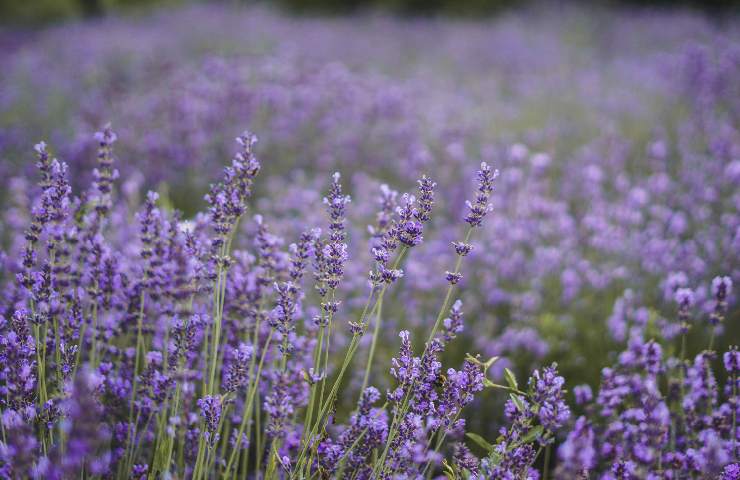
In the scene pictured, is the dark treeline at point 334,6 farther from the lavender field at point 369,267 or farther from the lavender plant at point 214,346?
the lavender plant at point 214,346

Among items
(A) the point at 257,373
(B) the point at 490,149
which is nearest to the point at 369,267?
(A) the point at 257,373

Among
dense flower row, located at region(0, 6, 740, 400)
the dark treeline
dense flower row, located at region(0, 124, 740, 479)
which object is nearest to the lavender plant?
dense flower row, located at region(0, 124, 740, 479)

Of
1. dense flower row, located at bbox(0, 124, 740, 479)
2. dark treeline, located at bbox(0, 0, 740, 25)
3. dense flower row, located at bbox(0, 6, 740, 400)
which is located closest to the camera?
dense flower row, located at bbox(0, 124, 740, 479)

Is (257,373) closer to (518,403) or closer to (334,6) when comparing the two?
(518,403)

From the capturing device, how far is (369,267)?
320 cm

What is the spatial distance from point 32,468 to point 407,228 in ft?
3.48

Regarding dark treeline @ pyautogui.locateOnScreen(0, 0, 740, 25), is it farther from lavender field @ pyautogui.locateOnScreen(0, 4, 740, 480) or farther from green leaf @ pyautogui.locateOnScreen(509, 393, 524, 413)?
green leaf @ pyautogui.locateOnScreen(509, 393, 524, 413)

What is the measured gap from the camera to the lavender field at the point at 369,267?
156 cm

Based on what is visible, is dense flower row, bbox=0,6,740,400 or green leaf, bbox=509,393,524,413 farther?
dense flower row, bbox=0,6,740,400

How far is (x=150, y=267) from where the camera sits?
178cm

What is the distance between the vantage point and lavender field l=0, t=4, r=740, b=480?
5.12 ft

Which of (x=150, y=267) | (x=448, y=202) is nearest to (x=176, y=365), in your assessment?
(x=150, y=267)

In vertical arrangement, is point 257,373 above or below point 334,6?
below

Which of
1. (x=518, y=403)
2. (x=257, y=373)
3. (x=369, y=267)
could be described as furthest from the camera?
(x=369, y=267)
